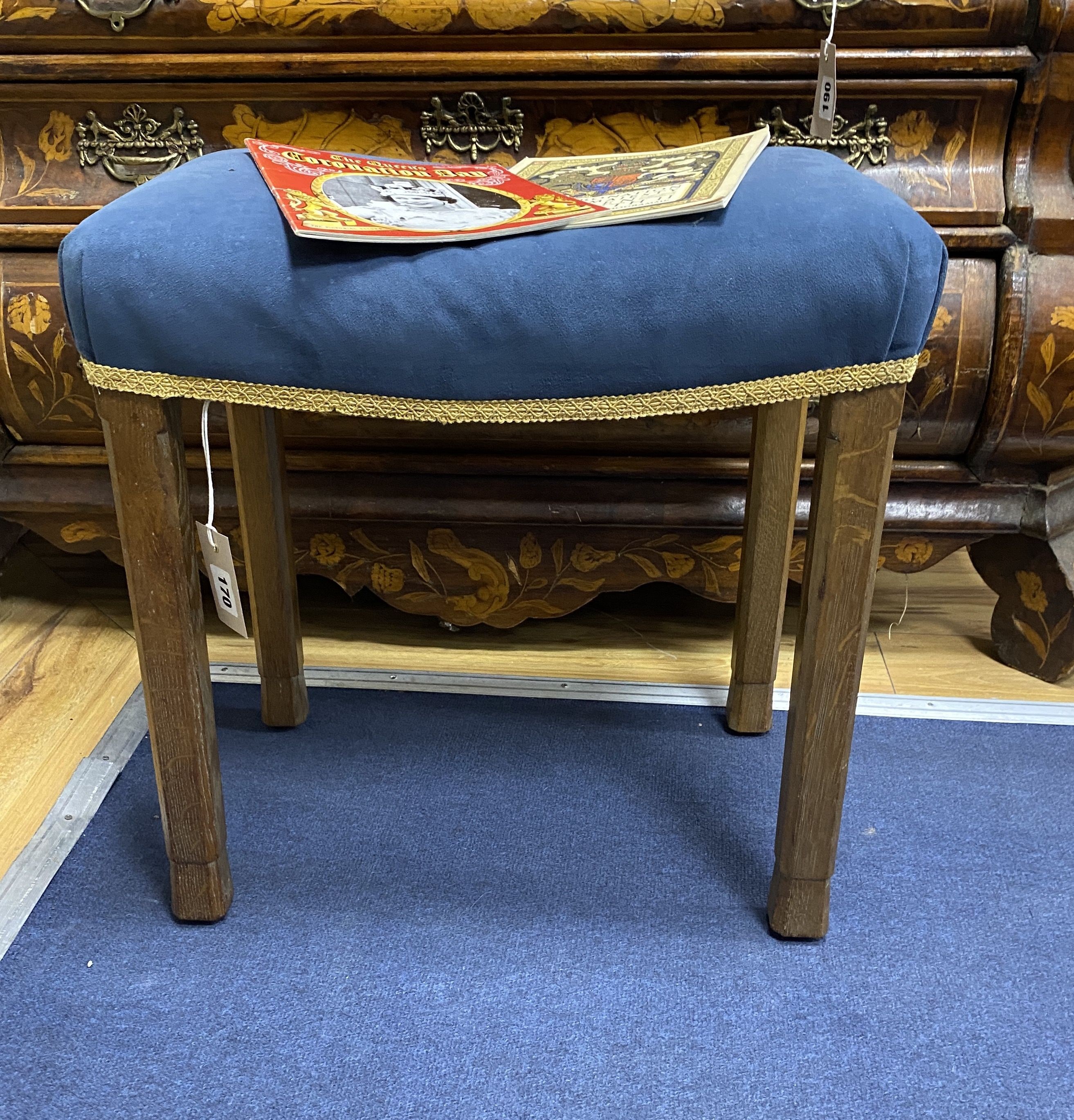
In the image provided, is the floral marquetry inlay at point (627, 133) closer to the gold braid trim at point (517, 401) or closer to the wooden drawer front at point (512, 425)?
the wooden drawer front at point (512, 425)

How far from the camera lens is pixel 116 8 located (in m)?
0.94

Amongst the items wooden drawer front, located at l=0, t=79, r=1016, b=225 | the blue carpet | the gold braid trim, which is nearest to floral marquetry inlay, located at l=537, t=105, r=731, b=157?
wooden drawer front, located at l=0, t=79, r=1016, b=225

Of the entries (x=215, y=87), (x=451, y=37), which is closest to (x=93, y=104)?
(x=215, y=87)

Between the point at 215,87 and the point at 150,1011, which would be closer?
the point at 150,1011

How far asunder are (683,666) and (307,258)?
657 mm

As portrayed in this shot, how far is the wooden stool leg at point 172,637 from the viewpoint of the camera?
0.67 m

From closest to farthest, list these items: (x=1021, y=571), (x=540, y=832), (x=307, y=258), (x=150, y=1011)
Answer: (x=307, y=258), (x=150, y=1011), (x=540, y=832), (x=1021, y=571)

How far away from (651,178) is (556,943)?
531mm

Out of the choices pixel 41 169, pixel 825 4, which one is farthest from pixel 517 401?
pixel 41 169

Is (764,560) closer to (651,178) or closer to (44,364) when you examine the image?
(651,178)

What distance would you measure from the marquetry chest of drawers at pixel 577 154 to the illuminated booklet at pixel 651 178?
0.44ft

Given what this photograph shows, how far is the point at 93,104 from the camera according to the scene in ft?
3.24

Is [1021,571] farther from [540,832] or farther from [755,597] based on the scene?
[540,832]

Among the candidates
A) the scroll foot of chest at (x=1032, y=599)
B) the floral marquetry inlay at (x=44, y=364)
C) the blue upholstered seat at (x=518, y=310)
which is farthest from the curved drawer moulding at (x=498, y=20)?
the scroll foot of chest at (x=1032, y=599)
